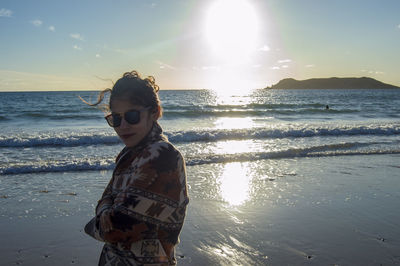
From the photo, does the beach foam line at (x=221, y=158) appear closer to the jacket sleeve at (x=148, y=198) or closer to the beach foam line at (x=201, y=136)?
the beach foam line at (x=201, y=136)

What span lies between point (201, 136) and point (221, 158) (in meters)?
5.61

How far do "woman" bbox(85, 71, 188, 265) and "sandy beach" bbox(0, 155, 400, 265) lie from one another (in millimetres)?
2821

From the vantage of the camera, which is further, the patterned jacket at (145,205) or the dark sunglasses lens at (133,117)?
the dark sunglasses lens at (133,117)

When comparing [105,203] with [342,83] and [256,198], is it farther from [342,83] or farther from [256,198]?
[342,83]

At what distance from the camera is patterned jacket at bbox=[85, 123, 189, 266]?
4.81ft

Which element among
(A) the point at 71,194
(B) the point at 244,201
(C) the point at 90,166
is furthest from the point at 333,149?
(A) the point at 71,194

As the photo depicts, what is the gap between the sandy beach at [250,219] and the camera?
14.1ft

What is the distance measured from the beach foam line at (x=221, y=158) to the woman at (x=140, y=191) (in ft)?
26.8

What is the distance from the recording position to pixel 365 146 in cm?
1362

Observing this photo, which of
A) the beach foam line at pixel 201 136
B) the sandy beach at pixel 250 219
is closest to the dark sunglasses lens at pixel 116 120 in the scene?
the sandy beach at pixel 250 219

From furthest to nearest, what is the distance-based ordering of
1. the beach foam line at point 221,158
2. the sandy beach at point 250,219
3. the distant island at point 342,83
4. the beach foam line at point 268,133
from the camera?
1. the distant island at point 342,83
2. the beach foam line at point 268,133
3. the beach foam line at point 221,158
4. the sandy beach at point 250,219

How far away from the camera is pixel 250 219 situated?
18.2 ft

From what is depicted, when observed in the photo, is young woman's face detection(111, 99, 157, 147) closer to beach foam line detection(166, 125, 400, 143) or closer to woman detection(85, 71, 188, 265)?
woman detection(85, 71, 188, 265)

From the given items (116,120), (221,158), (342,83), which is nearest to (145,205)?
(116,120)
